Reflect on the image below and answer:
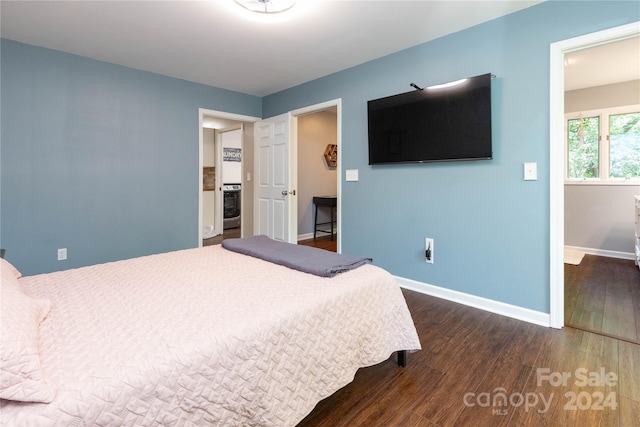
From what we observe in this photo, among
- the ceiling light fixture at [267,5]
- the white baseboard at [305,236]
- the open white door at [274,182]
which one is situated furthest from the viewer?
the white baseboard at [305,236]

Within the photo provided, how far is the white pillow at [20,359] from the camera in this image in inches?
27.9

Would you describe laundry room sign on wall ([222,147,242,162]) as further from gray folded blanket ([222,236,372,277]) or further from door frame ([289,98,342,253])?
gray folded blanket ([222,236,372,277])

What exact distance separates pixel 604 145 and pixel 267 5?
478cm

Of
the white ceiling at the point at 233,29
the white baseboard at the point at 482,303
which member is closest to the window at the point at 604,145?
the white ceiling at the point at 233,29

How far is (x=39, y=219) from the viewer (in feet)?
10.1

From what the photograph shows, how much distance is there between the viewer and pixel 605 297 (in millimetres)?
2832

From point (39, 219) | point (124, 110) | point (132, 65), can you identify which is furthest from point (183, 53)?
point (39, 219)

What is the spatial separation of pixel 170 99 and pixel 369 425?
4.00 metres

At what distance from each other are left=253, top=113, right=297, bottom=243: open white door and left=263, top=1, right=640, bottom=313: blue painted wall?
3.57ft

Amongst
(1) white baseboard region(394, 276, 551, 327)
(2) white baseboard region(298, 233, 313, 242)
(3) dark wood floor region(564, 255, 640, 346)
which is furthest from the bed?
(2) white baseboard region(298, 233, 313, 242)

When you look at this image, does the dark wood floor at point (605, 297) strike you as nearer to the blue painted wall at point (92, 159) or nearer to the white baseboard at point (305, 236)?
the white baseboard at point (305, 236)

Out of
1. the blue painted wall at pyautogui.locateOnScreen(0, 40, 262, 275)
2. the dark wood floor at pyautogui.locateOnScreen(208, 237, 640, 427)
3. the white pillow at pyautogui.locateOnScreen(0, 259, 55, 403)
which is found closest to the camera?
the white pillow at pyautogui.locateOnScreen(0, 259, 55, 403)

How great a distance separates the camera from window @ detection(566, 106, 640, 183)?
13.5ft

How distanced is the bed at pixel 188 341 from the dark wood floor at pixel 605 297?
1.63m
